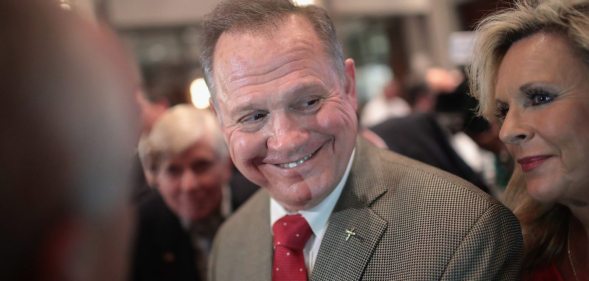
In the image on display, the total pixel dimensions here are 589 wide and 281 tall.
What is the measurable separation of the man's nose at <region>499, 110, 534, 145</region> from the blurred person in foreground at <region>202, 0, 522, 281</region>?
153mm

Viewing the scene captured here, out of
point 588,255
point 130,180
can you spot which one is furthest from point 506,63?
point 130,180

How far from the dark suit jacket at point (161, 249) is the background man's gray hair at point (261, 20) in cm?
116

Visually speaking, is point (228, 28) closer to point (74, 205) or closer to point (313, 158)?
point (313, 158)

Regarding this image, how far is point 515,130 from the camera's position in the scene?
133 centimetres

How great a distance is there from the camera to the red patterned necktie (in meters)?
1.53

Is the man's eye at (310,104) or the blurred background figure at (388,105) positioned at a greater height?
the man's eye at (310,104)

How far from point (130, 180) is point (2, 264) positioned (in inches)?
6.9

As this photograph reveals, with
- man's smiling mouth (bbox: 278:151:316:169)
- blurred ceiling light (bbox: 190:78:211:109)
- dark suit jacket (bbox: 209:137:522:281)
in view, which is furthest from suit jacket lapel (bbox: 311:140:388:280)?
blurred ceiling light (bbox: 190:78:211:109)

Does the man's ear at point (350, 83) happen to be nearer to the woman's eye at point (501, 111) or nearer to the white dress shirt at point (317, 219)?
the white dress shirt at point (317, 219)

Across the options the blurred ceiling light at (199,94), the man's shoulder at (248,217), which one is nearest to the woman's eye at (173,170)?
the man's shoulder at (248,217)

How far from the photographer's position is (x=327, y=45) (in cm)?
146

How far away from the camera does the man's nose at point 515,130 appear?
1316mm

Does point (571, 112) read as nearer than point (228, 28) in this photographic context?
Yes

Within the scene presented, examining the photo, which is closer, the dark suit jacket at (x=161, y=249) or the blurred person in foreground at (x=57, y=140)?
the blurred person in foreground at (x=57, y=140)
